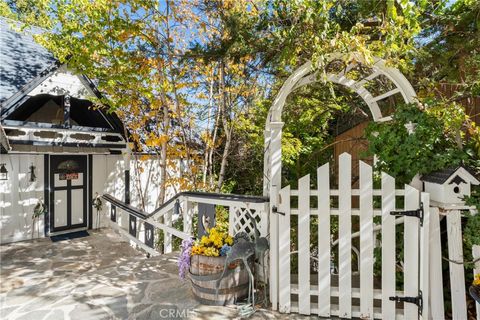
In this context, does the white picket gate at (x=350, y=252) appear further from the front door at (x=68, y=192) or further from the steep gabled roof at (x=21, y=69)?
the front door at (x=68, y=192)

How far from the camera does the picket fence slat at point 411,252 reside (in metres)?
2.43

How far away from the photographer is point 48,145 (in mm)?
5609

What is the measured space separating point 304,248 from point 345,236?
1.25ft

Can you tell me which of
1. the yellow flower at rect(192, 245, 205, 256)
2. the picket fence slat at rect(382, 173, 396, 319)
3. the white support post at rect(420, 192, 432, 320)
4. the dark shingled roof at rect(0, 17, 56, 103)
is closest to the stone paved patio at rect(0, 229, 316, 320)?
the yellow flower at rect(192, 245, 205, 256)

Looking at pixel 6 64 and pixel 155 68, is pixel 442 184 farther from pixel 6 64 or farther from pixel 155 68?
pixel 6 64

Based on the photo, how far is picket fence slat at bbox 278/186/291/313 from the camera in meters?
2.69

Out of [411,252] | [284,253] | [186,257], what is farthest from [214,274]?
[411,252]

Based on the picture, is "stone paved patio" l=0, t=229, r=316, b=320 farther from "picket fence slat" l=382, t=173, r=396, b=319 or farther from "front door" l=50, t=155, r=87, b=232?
"front door" l=50, t=155, r=87, b=232

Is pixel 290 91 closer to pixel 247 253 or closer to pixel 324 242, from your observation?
pixel 324 242

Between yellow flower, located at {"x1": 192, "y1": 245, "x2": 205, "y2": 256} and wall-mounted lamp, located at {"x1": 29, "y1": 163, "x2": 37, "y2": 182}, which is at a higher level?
wall-mounted lamp, located at {"x1": 29, "y1": 163, "x2": 37, "y2": 182}

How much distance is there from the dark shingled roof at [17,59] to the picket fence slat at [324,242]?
5.63 meters

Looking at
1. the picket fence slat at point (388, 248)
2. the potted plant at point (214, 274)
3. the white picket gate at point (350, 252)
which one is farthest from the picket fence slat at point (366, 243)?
the potted plant at point (214, 274)

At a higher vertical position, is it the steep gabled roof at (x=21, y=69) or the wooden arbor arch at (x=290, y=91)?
the steep gabled roof at (x=21, y=69)

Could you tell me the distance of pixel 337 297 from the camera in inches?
110
